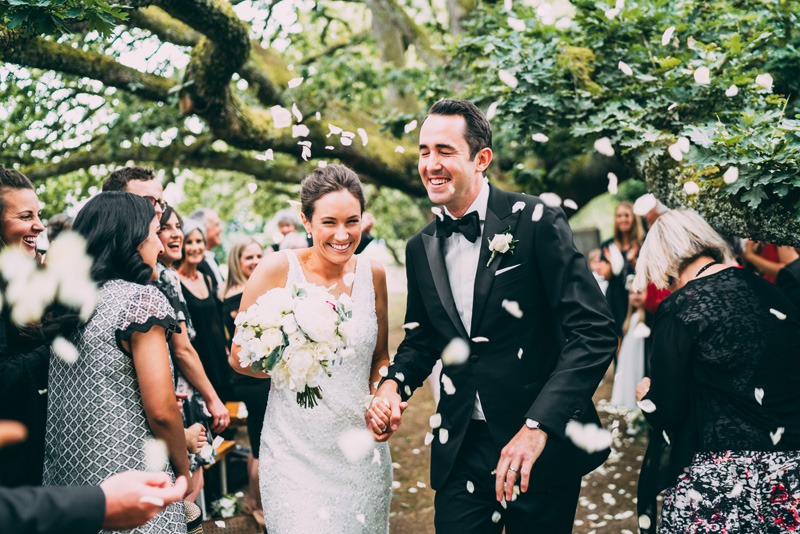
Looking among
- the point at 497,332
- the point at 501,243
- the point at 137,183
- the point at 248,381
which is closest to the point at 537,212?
the point at 501,243

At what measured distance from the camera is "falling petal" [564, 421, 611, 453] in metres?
2.91

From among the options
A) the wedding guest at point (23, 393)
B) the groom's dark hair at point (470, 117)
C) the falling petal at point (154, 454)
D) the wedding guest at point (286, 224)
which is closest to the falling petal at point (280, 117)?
the wedding guest at point (286, 224)

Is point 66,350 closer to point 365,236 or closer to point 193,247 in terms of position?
point 193,247

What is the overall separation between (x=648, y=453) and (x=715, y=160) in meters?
1.75

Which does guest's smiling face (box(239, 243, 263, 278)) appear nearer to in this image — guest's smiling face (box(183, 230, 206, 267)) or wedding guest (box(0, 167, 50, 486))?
guest's smiling face (box(183, 230, 206, 267))

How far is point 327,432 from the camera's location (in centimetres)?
354

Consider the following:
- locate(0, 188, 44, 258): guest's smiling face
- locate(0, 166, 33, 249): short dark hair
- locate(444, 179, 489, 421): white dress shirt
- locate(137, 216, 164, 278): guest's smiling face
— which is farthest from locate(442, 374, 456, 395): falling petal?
locate(0, 166, 33, 249): short dark hair

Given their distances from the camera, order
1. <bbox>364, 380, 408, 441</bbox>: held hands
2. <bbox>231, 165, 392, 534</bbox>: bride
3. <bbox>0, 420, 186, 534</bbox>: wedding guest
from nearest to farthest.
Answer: <bbox>0, 420, 186, 534</bbox>: wedding guest → <bbox>364, 380, 408, 441</bbox>: held hands → <bbox>231, 165, 392, 534</bbox>: bride

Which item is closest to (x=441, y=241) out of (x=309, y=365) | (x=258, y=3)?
(x=309, y=365)

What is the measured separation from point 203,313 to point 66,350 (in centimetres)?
277

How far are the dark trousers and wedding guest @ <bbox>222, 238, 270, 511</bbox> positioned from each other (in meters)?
2.01

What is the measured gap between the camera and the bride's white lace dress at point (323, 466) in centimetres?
348

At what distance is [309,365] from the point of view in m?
3.09

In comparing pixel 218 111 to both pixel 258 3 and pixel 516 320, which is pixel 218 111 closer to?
pixel 258 3
